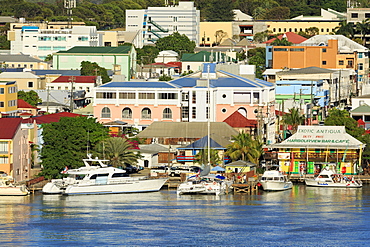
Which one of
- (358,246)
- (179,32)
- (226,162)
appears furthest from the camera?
(179,32)

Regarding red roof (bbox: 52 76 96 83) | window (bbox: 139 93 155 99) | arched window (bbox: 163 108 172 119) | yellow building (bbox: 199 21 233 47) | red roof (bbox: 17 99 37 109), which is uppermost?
yellow building (bbox: 199 21 233 47)

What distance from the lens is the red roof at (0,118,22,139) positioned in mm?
55438

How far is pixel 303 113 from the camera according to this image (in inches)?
3162

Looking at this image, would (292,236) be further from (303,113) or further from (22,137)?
(303,113)

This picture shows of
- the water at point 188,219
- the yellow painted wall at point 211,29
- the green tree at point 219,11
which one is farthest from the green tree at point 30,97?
the green tree at point 219,11

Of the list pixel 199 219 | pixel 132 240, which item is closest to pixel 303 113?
pixel 199 219

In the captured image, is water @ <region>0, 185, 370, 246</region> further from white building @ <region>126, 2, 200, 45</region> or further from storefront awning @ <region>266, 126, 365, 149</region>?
white building @ <region>126, 2, 200, 45</region>

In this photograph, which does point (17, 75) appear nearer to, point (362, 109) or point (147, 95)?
point (147, 95)

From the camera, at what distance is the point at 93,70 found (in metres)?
106

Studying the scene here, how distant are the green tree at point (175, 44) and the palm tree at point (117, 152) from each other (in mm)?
84796

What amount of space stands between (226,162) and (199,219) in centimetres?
1392

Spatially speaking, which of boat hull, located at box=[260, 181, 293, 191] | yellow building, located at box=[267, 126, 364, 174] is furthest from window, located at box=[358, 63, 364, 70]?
boat hull, located at box=[260, 181, 293, 191]

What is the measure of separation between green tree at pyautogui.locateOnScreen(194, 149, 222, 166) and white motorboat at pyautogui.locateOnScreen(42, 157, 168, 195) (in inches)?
213

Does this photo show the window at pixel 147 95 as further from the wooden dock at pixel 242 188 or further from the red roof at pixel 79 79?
the red roof at pixel 79 79
